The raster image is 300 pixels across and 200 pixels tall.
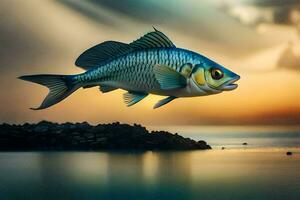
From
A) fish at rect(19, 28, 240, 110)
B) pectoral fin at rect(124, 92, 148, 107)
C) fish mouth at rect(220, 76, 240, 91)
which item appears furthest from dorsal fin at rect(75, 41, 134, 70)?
fish mouth at rect(220, 76, 240, 91)

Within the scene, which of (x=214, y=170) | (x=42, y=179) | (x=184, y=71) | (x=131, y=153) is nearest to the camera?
(x=184, y=71)

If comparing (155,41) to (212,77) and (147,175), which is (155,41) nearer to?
(212,77)

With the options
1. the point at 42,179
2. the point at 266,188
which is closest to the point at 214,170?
the point at 266,188

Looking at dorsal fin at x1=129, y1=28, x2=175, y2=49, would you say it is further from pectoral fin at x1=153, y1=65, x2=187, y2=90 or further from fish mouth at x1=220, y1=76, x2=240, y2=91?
fish mouth at x1=220, y1=76, x2=240, y2=91

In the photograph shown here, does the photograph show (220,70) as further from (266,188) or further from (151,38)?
(266,188)

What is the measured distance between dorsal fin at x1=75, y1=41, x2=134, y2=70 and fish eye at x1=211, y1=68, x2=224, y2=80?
17.3 inches

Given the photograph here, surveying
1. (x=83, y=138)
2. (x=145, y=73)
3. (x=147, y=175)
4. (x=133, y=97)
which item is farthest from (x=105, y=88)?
(x=83, y=138)

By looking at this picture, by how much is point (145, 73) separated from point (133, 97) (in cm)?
17

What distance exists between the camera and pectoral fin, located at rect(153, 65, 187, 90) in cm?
300

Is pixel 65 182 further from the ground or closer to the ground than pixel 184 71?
closer to the ground

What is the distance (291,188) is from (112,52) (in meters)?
2.88

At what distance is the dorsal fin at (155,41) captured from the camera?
3.11 meters

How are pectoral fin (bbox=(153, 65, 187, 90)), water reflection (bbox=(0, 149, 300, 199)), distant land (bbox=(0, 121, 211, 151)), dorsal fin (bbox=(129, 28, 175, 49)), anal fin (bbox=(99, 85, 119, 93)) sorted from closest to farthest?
pectoral fin (bbox=(153, 65, 187, 90))
dorsal fin (bbox=(129, 28, 175, 49))
anal fin (bbox=(99, 85, 119, 93))
water reflection (bbox=(0, 149, 300, 199))
distant land (bbox=(0, 121, 211, 151))

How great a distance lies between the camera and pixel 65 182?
4859 millimetres
